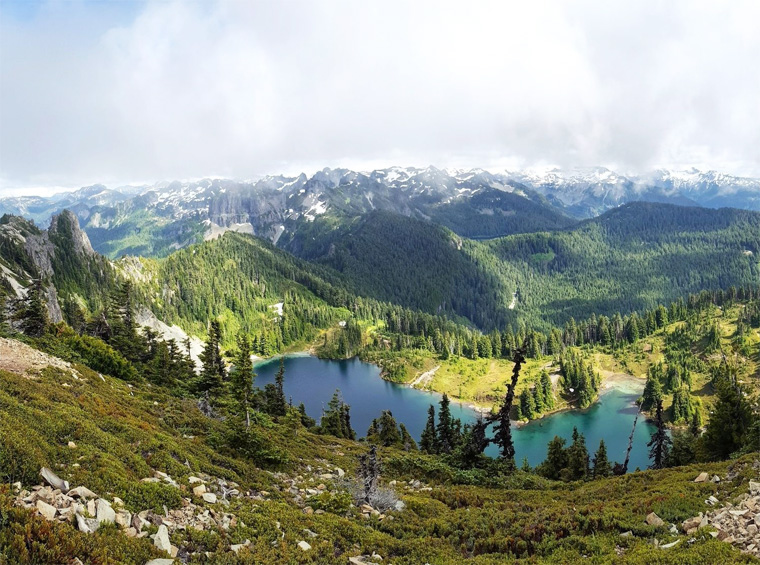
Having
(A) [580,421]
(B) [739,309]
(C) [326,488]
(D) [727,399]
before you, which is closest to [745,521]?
(C) [326,488]

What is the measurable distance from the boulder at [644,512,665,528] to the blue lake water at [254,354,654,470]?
92898mm

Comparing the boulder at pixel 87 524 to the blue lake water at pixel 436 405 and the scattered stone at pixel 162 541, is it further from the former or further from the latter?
the blue lake water at pixel 436 405

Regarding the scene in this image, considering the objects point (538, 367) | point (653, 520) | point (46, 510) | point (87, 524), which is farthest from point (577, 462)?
point (538, 367)

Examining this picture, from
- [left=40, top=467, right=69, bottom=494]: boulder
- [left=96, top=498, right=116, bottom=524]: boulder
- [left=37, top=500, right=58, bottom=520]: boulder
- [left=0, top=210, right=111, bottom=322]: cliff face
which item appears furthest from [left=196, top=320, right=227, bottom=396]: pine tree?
[left=0, top=210, right=111, bottom=322]: cliff face

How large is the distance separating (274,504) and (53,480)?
1025 centimetres

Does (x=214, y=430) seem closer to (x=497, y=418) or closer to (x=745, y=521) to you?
(x=497, y=418)

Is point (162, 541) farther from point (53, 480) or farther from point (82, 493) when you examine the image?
point (53, 480)

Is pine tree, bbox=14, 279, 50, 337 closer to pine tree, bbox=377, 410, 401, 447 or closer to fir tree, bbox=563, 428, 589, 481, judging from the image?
pine tree, bbox=377, 410, 401, 447

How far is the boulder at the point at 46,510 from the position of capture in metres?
11.9

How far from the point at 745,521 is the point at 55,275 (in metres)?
205

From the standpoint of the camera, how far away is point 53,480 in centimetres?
1398

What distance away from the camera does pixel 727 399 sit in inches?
2056

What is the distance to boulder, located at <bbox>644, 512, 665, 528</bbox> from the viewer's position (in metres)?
19.0

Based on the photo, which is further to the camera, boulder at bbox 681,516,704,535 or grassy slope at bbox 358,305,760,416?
grassy slope at bbox 358,305,760,416
